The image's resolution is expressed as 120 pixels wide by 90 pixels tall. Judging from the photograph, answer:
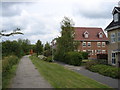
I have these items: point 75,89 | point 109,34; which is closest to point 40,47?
point 109,34

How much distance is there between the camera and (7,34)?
12.4 metres

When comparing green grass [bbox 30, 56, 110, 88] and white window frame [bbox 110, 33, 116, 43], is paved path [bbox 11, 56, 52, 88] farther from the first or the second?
white window frame [bbox 110, 33, 116, 43]

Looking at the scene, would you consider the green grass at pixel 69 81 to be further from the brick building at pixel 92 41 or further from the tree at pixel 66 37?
the brick building at pixel 92 41

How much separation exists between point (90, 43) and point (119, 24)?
117 feet

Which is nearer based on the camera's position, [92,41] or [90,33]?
[92,41]

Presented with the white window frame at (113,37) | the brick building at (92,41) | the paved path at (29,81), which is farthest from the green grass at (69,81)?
the brick building at (92,41)

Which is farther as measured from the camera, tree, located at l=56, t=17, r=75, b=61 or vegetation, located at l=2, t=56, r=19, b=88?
tree, located at l=56, t=17, r=75, b=61

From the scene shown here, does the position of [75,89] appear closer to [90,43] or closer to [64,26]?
[64,26]

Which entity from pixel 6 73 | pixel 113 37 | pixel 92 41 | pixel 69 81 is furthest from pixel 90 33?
pixel 69 81

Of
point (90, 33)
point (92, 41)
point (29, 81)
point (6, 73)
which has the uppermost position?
point (90, 33)

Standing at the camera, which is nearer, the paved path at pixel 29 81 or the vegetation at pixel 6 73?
the paved path at pixel 29 81

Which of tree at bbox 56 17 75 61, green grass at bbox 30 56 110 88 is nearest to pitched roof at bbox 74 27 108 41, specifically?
tree at bbox 56 17 75 61

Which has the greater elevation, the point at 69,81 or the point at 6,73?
the point at 6,73

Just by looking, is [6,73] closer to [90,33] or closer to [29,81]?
[29,81]
